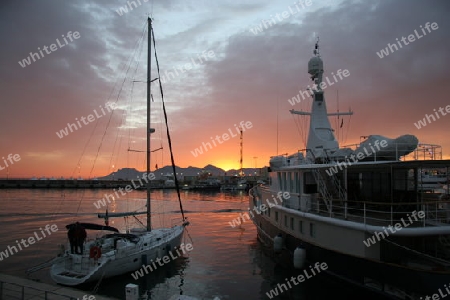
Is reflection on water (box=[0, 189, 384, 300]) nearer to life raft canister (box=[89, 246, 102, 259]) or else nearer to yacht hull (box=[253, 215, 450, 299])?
yacht hull (box=[253, 215, 450, 299])

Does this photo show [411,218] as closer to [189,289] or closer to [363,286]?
[363,286]

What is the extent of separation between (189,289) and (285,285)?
15.8ft

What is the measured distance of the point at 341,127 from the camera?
2548cm

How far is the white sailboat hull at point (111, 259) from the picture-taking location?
598 inches

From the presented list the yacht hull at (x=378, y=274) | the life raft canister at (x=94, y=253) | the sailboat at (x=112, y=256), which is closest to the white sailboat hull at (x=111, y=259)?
the sailboat at (x=112, y=256)

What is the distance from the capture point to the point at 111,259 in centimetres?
1611

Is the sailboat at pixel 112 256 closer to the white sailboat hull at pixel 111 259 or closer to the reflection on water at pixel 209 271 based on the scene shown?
the white sailboat hull at pixel 111 259

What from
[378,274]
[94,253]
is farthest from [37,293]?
[378,274]

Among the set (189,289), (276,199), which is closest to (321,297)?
(189,289)

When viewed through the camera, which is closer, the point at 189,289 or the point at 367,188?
the point at 189,289

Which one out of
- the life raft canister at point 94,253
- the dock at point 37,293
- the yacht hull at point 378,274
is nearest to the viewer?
the dock at point 37,293

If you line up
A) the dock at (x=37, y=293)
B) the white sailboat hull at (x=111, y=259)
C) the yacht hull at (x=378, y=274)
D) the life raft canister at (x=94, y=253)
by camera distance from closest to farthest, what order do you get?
the dock at (x=37, y=293), the yacht hull at (x=378, y=274), the white sailboat hull at (x=111, y=259), the life raft canister at (x=94, y=253)

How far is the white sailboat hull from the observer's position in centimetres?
1519

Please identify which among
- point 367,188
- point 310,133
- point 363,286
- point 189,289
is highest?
point 310,133
